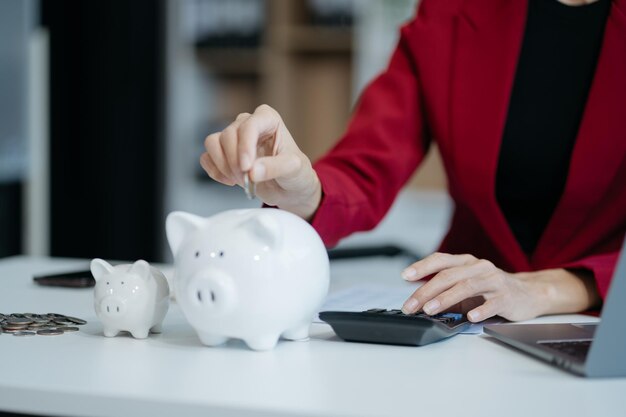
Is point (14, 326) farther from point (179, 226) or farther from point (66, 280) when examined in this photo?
point (66, 280)

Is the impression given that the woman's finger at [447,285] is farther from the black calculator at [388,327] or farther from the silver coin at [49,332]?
the silver coin at [49,332]

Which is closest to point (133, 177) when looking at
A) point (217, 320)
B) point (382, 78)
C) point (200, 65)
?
point (200, 65)

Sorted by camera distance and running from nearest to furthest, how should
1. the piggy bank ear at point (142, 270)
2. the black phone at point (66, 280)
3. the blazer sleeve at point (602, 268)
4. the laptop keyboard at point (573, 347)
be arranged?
1. the laptop keyboard at point (573, 347)
2. the piggy bank ear at point (142, 270)
3. the blazer sleeve at point (602, 268)
4. the black phone at point (66, 280)

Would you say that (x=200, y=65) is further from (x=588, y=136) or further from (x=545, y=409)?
(x=545, y=409)

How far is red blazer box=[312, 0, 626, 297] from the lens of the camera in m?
1.27

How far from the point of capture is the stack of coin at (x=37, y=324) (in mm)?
829

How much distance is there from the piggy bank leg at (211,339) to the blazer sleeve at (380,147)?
1.64ft

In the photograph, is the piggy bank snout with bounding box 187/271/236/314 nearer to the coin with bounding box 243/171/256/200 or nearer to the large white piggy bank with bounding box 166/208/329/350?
the large white piggy bank with bounding box 166/208/329/350

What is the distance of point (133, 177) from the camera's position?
3.55 meters

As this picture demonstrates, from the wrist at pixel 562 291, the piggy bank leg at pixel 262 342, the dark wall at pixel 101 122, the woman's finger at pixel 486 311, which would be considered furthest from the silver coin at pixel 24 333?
the dark wall at pixel 101 122

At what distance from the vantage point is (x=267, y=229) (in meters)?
0.73

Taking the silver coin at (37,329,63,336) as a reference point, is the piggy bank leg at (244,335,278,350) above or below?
above

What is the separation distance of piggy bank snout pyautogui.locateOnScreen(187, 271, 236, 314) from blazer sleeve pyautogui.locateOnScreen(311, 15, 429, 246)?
536mm

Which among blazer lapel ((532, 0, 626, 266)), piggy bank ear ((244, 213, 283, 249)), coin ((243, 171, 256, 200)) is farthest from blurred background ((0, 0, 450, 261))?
piggy bank ear ((244, 213, 283, 249))
